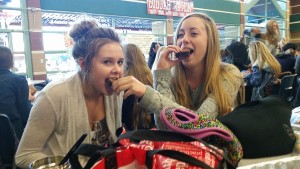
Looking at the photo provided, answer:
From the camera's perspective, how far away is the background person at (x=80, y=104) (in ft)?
4.20

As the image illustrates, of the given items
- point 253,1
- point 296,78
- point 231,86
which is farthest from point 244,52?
point 253,1

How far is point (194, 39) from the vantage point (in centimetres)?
158

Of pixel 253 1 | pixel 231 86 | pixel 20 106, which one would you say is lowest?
pixel 20 106

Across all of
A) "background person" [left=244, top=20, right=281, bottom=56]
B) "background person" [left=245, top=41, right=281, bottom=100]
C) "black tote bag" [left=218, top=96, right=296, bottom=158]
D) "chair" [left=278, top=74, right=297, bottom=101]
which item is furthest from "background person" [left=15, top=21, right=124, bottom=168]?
"background person" [left=244, top=20, right=281, bottom=56]

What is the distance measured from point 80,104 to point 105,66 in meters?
0.24

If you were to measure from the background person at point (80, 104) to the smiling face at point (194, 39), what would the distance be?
43 centimetres

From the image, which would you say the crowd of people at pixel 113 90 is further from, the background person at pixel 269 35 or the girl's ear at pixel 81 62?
the background person at pixel 269 35

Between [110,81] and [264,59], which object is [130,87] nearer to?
[110,81]

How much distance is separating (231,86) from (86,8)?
7021 mm

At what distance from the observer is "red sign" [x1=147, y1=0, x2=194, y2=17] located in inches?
369

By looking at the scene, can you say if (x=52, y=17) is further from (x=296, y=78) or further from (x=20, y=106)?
(x=296, y=78)

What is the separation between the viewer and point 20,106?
2.81m

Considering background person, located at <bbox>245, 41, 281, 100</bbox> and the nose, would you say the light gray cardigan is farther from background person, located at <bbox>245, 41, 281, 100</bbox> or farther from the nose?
background person, located at <bbox>245, 41, 281, 100</bbox>

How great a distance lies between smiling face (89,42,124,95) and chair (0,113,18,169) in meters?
1.13
